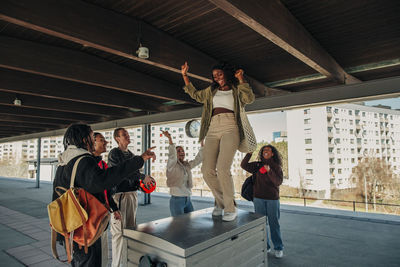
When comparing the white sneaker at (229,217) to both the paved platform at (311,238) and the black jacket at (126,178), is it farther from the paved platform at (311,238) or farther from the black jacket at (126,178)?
the paved platform at (311,238)

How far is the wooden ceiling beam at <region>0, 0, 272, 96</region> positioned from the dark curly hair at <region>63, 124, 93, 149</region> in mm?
1347

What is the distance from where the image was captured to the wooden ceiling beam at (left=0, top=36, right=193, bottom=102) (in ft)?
11.7

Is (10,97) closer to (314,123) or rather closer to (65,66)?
(65,66)

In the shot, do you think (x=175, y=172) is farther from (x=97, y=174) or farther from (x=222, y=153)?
(x=97, y=174)

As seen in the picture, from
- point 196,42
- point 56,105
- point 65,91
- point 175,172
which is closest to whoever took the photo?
point 175,172

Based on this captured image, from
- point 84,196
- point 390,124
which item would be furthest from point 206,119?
point 390,124

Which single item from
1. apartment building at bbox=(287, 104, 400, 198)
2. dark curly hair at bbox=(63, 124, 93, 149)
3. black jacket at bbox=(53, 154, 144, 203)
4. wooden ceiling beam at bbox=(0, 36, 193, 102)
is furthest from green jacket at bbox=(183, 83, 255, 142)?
apartment building at bbox=(287, 104, 400, 198)

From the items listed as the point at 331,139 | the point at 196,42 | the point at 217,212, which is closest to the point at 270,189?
the point at 217,212

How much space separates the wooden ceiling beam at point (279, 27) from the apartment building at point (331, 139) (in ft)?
162

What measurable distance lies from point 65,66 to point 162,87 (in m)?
2.14

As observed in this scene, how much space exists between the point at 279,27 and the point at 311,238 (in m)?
3.58

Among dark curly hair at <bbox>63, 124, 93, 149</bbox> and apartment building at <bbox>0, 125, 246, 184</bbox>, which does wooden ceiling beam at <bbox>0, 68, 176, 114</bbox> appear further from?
apartment building at <bbox>0, 125, 246, 184</bbox>

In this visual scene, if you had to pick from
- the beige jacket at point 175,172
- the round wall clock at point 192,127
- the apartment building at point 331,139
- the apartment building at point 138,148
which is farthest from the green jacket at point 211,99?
the apartment building at point 331,139

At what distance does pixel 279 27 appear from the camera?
2725mm
